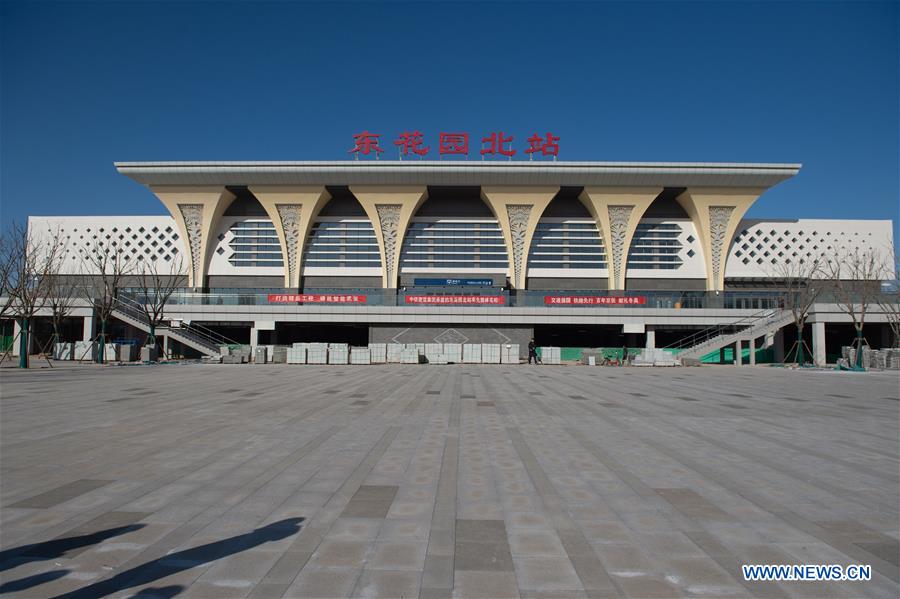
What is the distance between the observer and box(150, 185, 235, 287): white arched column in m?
49.2

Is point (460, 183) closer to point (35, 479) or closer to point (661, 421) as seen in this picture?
point (661, 421)

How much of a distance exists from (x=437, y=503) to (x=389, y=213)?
45.1 metres

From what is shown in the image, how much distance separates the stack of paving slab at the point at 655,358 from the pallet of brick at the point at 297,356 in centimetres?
2233

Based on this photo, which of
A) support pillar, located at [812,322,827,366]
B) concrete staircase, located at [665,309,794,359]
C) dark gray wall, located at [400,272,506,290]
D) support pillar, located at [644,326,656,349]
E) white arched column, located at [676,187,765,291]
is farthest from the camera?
dark gray wall, located at [400,272,506,290]

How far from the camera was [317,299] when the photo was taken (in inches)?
1699

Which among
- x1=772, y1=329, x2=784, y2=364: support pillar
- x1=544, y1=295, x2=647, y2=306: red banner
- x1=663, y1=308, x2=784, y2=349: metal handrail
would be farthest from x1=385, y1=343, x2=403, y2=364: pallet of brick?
x1=772, y1=329, x2=784, y2=364: support pillar

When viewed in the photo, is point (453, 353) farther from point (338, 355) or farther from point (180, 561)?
→ point (180, 561)

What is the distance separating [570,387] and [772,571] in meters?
14.7

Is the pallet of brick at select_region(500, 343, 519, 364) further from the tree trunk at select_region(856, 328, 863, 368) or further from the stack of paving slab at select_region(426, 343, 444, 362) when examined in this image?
the tree trunk at select_region(856, 328, 863, 368)

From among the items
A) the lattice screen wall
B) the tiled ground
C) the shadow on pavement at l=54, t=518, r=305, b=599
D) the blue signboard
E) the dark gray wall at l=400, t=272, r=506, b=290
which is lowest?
the tiled ground

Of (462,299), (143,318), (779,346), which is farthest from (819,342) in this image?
(143,318)

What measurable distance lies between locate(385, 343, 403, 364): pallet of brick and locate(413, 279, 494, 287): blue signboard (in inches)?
395

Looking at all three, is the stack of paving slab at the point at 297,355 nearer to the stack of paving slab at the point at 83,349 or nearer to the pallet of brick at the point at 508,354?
the stack of paving slab at the point at 83,349

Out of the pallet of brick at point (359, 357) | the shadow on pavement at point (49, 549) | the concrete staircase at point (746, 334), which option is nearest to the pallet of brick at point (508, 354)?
the pallet of brick at point (359, 357)
